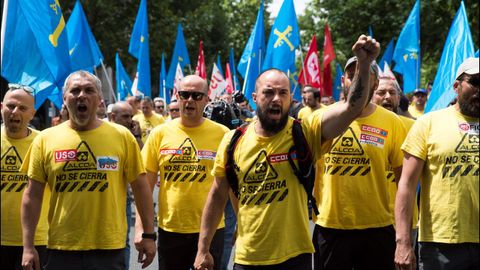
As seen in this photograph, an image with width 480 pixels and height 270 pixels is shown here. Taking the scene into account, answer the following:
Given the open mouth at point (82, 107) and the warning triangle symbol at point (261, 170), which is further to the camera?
the open mouth at point (82, 107)

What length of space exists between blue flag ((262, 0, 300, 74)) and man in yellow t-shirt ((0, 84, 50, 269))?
9590 mm

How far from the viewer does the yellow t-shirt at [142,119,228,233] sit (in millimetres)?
6797

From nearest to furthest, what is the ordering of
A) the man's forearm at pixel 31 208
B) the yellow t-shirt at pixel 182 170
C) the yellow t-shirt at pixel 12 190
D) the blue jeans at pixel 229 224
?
the man's forearm at pixel 31 208 < the yellow t-shirt at pixel 12 190 < the yellow t-shirt at pixel 182 170 < the blue jeans at pixel 229 224

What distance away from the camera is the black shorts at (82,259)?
525 cm

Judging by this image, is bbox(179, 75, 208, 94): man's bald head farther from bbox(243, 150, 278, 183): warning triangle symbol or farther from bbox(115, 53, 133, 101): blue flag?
bbox(115, 53, 133, 101): blue flag

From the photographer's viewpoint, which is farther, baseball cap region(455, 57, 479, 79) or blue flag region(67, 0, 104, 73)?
blue flag region(67, 0, 104, 73)

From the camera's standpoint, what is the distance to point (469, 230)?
479 centimetres

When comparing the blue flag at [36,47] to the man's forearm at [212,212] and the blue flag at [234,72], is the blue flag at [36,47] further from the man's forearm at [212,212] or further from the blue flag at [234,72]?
the blue flag at [234,72]

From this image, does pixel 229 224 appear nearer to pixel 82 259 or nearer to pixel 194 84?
pixel 194 84

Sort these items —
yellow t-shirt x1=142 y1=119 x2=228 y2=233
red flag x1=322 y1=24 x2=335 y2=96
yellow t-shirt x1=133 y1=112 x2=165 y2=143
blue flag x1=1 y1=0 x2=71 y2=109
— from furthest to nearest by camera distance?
red flag x1=322 y1=24 x2=335 y2=96 < yellow t-shirt x1=133 y1=112 x2=165 y2=143 < blue flag x1=1 y1=0 x2=71 y2=109 < yellow t-shirt x1=142 y1=119 x2=228 y2=233

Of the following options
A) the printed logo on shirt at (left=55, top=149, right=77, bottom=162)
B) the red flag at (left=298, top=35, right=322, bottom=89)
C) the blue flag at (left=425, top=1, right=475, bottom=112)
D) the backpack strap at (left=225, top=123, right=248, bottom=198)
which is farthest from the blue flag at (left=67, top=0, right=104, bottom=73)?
the backpack strap at (left=225, top=123, right=248, bottom=198)

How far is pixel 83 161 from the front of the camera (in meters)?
5.27

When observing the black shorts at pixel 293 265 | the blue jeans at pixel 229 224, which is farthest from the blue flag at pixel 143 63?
the black shorts at pixel 293 265

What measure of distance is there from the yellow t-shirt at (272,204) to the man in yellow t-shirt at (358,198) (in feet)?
3.18
